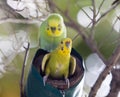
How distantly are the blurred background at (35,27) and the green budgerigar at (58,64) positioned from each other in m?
0.20

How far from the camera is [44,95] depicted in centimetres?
51

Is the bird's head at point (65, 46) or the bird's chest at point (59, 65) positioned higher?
the bird's head at point (65, 46)

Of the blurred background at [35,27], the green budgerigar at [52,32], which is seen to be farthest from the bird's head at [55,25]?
the blurred background at [35,27]

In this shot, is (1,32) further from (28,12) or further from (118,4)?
(118,4)

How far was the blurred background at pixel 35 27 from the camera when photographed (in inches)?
28.0

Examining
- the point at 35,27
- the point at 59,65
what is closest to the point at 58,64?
the point at 59,65

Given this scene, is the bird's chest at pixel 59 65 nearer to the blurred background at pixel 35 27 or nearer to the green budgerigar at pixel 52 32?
the green budgerigar at pixel 52 32

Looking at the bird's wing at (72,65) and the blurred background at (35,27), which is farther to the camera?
the blurred background at (35,27)

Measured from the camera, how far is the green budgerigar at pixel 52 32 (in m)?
0.51

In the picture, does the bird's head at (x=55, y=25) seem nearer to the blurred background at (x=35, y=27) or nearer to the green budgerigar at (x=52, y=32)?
the green budgerigar at (x=52, y=32)

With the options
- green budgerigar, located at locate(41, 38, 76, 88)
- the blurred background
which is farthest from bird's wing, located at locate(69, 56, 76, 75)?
the blurred background

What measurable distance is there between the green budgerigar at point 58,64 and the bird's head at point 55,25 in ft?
0.11

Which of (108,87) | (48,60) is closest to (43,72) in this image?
(48,60)

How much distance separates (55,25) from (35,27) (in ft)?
0.74
